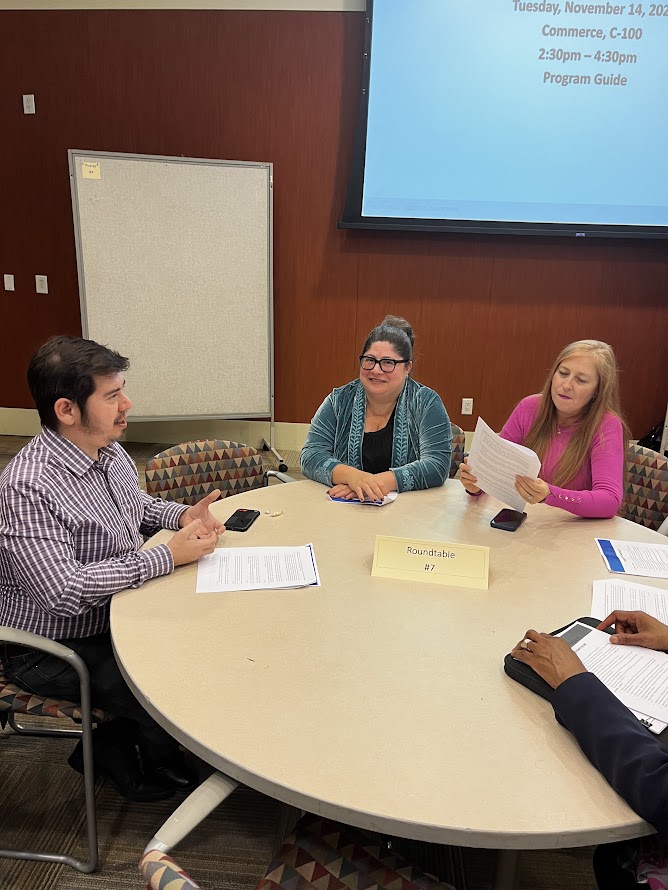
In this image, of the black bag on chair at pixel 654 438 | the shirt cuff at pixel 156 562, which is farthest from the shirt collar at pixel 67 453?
the black bag on chair at pixel 654 438

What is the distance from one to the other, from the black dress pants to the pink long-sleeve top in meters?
1.29

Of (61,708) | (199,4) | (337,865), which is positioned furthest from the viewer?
(199,4)

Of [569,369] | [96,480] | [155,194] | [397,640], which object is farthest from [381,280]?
[397,640]

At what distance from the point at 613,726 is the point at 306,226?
13.5ft

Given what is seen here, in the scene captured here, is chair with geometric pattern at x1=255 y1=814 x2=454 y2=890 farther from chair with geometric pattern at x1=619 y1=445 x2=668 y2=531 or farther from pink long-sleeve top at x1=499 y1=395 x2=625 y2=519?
chair with geometric pattern at x1=619 y1=445 x2=668 y2=531

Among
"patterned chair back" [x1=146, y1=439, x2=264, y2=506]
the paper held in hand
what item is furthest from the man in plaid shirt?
the paper held in hand

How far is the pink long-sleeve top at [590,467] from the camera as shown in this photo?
1938mm

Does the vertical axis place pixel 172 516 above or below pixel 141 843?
above

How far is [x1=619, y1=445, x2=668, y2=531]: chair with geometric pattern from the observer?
233 centimetres

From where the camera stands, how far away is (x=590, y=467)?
214 cm

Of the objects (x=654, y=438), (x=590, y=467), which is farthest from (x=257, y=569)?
(x=654, y=438)

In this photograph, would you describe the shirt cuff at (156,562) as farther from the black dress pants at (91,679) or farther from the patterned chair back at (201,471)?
the patterned chair back at (201,471)

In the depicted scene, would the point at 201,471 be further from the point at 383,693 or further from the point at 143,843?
the point at 383,693

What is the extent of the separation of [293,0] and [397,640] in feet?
14.3
